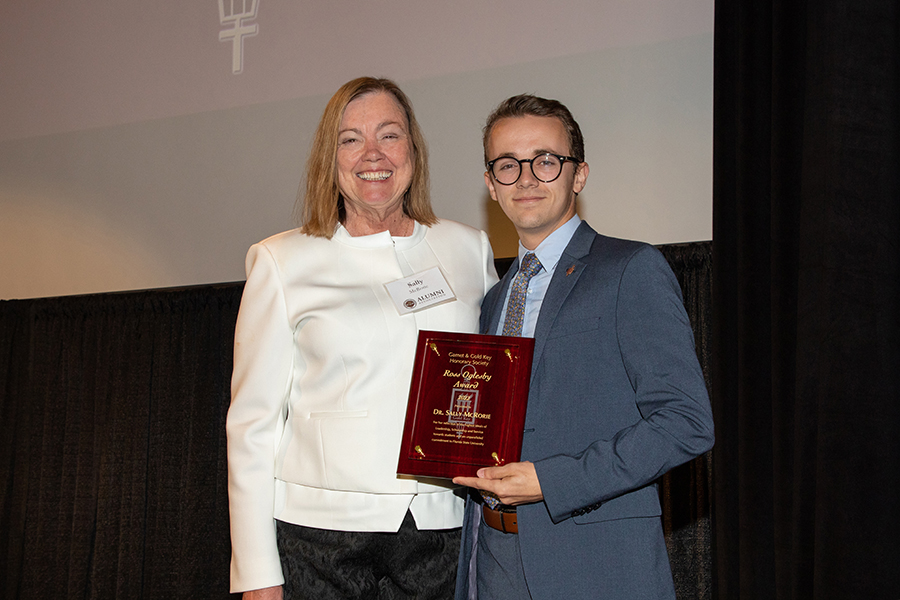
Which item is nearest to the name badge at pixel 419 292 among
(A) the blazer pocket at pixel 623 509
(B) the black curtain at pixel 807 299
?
(A) the blazer pocket at pixel 623 509

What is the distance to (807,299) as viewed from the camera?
2.21 metres

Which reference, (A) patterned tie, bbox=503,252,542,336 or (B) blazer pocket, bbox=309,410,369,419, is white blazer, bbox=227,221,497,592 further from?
(A) patterned tie, bbox=503,252,542,336

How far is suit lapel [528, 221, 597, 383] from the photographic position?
1.61 meters

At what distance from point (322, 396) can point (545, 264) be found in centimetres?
62

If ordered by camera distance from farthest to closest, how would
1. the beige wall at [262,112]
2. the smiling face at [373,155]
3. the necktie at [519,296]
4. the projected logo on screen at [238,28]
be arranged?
the projected logo on screen at [238,28] → the beige wall at [262,112] → the smiling face at [373,155] → the necktie at [519,296]

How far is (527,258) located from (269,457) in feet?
2.58

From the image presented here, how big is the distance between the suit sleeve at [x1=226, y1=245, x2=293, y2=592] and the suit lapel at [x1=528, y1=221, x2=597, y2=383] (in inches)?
25.1

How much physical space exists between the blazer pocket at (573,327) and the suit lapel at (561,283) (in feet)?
0.04

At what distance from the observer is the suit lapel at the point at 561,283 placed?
1.61 meters

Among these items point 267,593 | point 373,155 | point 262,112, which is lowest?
point 267,593

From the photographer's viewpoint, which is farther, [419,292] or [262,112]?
[262,112]

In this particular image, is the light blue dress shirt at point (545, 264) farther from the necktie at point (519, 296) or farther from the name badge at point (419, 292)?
the name badge at point (419, 292)

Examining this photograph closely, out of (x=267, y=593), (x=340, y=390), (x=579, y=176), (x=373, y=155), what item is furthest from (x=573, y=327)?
(x=267, y=593)

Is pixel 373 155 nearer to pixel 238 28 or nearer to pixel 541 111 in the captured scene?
pixel 541 111
